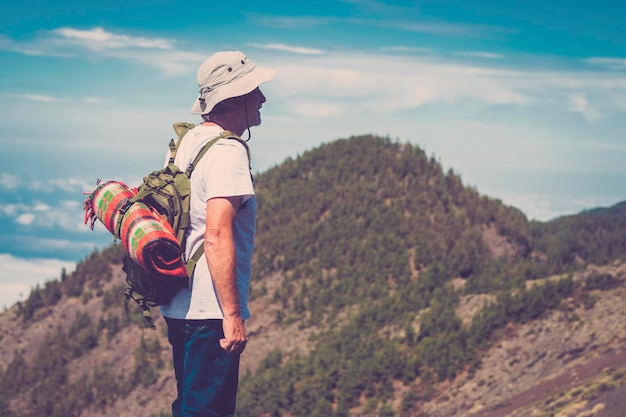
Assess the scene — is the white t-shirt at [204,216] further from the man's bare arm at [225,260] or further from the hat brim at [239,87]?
the hat brim at [239,87]

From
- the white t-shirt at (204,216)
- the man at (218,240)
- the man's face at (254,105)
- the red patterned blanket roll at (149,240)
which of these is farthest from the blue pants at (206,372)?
the man's face at (254,105)

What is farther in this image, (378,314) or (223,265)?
(378,314)

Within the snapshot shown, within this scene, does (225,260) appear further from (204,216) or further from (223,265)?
(204,216)

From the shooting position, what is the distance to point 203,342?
4547mm

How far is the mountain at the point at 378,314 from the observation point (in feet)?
46.7

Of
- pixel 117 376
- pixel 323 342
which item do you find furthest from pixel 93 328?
pixel 323 342

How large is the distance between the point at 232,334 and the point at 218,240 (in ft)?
1.93

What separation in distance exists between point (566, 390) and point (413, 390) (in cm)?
500

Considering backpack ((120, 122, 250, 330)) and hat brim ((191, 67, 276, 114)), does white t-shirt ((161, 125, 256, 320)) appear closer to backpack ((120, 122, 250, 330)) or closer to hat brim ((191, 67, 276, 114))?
backpack ((120, 122, 250, 330))

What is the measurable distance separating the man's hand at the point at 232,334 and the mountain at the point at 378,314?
20.5 ft

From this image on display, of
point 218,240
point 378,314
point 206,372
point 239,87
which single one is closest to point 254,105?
point 239,87

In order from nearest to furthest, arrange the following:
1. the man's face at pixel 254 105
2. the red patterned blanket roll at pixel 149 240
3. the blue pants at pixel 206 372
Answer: the red patterned blanket roll at pixel 149 240 → the blue pants at pixel 206 372 → the man's face at pixel 254 105

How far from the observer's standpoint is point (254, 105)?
479 cm

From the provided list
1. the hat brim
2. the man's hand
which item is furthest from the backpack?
the man's hand
